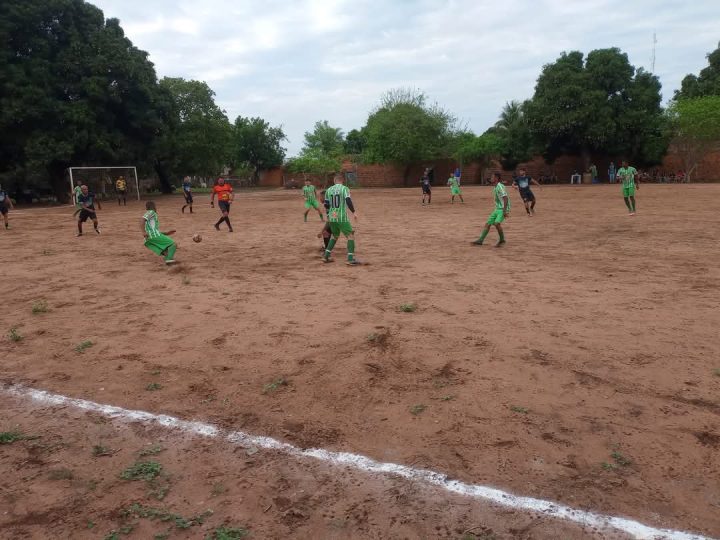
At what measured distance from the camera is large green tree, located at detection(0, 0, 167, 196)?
26.2 metres

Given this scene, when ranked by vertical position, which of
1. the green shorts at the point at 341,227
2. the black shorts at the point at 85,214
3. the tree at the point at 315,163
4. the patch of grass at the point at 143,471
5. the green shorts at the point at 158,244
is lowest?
the patch of grass at the point at 143,471

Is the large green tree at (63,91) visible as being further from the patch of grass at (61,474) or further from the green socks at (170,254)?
the patch of grass at (61,474)

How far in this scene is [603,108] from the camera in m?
39.8

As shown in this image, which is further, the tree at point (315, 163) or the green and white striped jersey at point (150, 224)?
the tree at point (315, 163)

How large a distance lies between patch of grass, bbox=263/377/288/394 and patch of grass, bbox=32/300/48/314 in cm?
429

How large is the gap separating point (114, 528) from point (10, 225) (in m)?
20.4

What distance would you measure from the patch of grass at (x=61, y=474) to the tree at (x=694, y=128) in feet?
143

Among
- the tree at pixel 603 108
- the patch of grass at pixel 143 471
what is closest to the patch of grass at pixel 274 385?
the patch of grass at pixel 143 471

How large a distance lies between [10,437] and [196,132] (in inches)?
1575

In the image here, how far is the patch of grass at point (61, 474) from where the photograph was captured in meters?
3.29

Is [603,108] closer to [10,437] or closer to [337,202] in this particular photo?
[337,202]

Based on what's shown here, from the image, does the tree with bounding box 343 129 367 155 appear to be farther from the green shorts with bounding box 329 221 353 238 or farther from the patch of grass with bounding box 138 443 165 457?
the patch of grass with bounding box 138 443 165 457

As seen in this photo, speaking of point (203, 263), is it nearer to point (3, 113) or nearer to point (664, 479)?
point (664, 479)

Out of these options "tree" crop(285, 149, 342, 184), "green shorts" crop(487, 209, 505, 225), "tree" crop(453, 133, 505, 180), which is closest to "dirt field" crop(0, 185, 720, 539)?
"green shorts" crop(487, 209, 505, 225)
